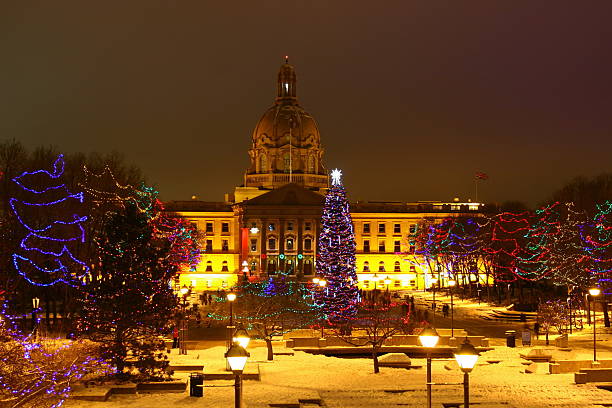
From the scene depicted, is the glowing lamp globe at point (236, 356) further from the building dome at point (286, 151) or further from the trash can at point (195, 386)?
the building dome at point (286, 151)

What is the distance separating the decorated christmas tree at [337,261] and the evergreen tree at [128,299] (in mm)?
17598

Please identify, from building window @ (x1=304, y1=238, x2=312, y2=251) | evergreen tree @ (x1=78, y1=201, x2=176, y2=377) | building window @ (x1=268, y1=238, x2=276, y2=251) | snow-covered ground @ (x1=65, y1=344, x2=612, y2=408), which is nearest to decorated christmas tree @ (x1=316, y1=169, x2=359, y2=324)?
snow-covered ground @ (x1=65, y1=344, x2=612, y2=408)

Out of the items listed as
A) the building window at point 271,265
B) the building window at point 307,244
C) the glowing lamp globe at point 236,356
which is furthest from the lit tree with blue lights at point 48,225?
the building window at point 307,244

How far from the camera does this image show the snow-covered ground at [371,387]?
2594 centimetres

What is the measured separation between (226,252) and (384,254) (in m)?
22.7

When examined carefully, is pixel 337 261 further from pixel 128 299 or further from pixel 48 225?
pixel 128 299

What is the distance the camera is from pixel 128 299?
30.0m

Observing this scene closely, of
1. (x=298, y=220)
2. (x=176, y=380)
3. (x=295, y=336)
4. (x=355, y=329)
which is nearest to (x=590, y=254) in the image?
(x=355, y=329)

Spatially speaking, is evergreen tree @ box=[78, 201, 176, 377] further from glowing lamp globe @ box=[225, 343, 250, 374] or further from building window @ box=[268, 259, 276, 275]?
building window @ box=[268, 259, 276, 275]

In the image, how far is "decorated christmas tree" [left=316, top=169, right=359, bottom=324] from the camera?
48406 mm

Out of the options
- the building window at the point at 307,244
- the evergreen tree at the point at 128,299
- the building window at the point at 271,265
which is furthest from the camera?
the building window at the point at 307,244

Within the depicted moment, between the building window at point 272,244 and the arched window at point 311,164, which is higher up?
the arched window at point 311,164

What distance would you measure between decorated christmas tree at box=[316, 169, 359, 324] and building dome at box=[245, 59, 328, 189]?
284 ft

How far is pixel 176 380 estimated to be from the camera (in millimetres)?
30094
